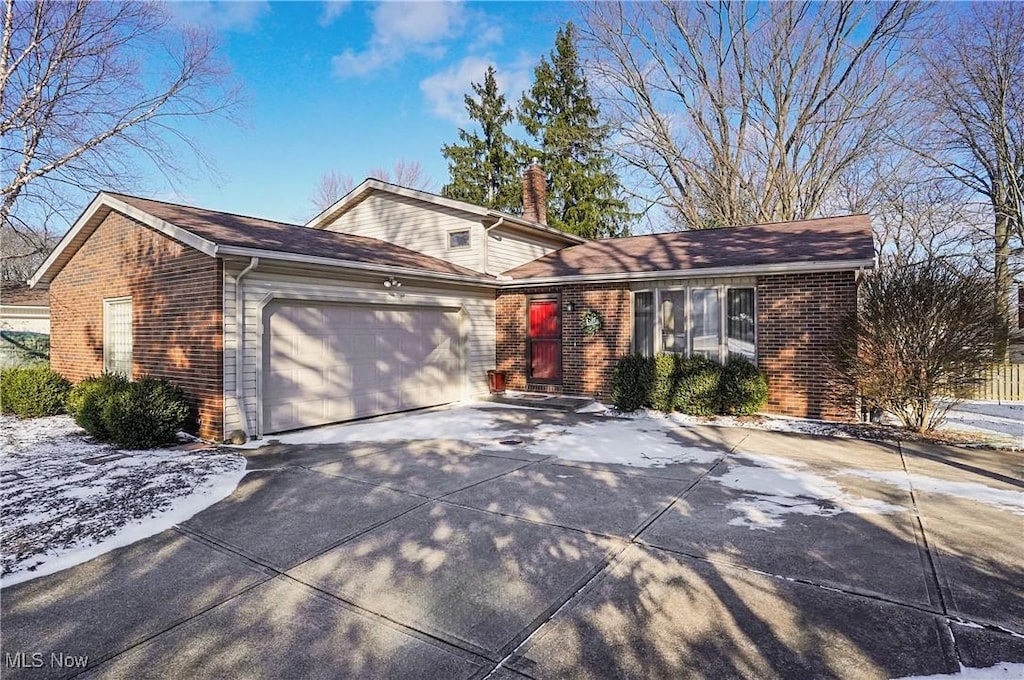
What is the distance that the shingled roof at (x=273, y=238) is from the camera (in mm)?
7969

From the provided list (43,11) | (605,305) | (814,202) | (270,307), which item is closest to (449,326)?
(605,305)

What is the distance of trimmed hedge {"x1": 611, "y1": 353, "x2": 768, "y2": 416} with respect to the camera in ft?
30.7

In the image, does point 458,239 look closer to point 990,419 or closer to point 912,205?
point 990,419

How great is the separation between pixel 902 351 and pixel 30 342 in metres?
18.1

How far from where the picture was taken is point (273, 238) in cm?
893

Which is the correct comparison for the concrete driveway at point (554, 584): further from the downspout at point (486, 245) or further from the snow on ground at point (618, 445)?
the downspout at point (486, 245)

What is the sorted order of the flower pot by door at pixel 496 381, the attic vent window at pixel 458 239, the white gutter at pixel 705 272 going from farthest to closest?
the attic vent window at pixel 458 239, the flower pot by door at pixel 496 381, the white gutter at pixel 705 272

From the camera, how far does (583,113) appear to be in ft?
86.7

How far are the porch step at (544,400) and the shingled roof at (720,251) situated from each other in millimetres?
2605

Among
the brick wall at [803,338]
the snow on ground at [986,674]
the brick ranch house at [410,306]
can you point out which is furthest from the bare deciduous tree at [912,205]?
the snow on ground at [986,674]

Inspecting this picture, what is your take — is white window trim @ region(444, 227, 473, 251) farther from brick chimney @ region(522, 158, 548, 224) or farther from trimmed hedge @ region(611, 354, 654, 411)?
trimmed hedge @ region(611, 354, 654, 411)

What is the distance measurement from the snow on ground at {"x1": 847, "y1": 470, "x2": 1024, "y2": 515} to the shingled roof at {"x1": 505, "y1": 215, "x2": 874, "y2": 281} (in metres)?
4.15

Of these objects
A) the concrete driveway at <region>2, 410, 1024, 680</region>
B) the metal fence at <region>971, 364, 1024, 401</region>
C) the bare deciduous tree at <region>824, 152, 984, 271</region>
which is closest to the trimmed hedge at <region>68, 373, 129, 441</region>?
the concrete driveway at <region>2, 410, 1024, 680</region>

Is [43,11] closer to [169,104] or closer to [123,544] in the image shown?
[169,104]
